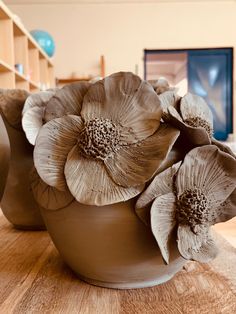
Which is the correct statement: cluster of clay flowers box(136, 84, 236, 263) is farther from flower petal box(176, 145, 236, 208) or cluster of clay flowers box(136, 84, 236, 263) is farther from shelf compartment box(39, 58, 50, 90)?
shelf compartment box(39, 58, 50, 90)

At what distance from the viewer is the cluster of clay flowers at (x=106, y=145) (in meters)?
0.38

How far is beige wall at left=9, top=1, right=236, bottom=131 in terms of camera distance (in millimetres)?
4918

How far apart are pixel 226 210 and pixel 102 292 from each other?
16 cm

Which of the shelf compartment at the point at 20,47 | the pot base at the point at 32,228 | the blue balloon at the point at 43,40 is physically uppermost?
the blue balloon at the point at 43,40

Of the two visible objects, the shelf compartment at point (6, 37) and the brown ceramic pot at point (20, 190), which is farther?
the shelf compartment at point (6, 37)

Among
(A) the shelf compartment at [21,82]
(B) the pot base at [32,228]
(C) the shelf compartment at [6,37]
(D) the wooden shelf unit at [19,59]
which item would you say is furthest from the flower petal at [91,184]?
(A) the shelf compartment at [21,82]

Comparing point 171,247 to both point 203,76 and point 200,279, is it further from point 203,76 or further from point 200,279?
point 203,76

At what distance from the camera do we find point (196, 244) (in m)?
0.40

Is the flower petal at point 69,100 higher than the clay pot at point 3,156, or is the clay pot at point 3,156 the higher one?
the flower petal at point 69,100

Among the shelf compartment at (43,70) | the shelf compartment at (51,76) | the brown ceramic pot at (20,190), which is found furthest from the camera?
the shelf compartment at (51,76)

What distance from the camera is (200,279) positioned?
46 cm

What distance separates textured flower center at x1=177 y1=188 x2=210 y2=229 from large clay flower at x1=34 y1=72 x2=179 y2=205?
5 cm

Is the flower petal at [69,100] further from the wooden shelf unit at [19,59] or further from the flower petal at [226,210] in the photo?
the wooden shelf unit at [19,59]

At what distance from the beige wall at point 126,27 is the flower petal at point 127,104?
4.62 metres
